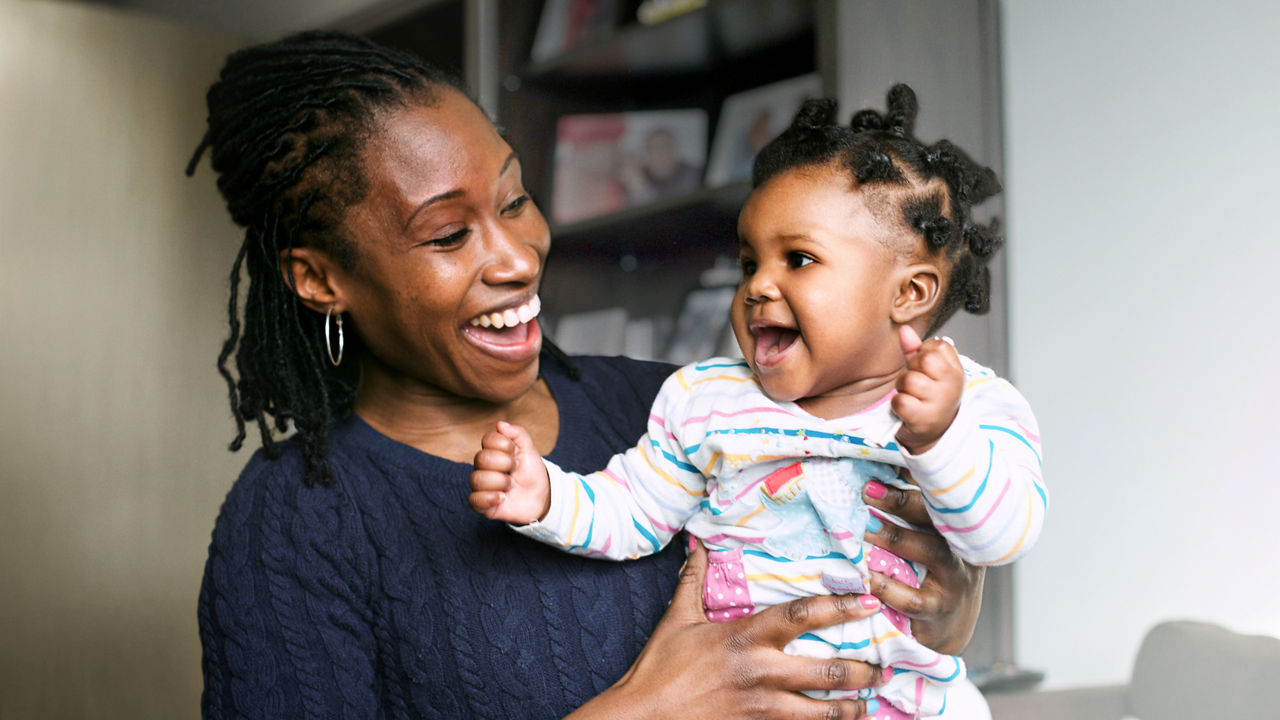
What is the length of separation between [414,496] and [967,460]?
72cm

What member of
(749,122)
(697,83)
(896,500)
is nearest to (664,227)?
(749,122)

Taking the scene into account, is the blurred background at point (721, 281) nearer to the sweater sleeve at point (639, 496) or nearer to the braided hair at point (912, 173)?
the braided hair at point (912, 173)

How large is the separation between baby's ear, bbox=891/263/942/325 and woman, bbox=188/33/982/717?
8.2 inches

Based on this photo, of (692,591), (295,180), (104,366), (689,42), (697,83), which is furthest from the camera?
(104,366)

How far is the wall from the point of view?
5.43 feet

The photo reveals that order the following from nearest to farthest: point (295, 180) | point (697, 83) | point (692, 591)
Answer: point (692, 591), point (295, 180), point (697, 83)

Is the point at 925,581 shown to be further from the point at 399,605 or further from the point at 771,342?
the point at 399,605

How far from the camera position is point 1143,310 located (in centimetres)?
185

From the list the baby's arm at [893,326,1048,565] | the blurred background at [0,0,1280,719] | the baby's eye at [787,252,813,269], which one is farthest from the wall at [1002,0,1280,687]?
the baby's eye at [787,252,813,269]

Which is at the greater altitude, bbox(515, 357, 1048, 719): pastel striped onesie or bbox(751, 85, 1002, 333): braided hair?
bbox(751, 85, 1002, 333): braided hair

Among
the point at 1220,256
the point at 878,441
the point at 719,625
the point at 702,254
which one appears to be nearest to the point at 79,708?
the point at 702,254

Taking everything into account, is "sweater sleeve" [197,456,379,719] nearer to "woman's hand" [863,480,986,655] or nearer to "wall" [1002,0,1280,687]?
"woman's hand" [863,480,986,655]

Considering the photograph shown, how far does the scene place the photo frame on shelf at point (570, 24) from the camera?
2852mm

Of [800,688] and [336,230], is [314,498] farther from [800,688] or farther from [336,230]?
[800,688]
